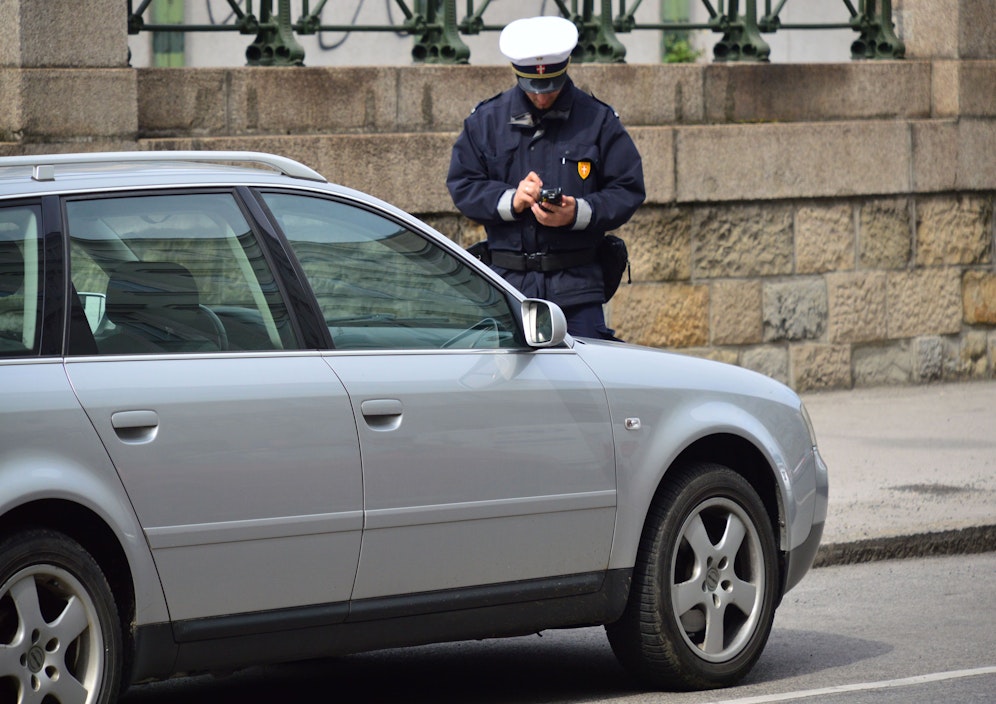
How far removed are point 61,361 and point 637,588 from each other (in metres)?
2.04

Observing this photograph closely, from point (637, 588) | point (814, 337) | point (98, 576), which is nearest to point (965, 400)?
point (814, 337)

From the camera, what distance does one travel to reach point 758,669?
6.34m

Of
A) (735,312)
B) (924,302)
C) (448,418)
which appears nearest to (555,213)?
(448,418)

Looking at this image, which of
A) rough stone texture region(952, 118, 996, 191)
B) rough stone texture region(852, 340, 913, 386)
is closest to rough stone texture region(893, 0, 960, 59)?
rough stone texture region(952, 118, 996, 191)

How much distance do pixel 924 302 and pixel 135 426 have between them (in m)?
9.02

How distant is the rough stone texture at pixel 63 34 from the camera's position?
958cm

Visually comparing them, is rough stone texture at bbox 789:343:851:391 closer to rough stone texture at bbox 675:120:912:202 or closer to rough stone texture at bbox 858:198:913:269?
rough stone texture at bbox 858:198:913:269

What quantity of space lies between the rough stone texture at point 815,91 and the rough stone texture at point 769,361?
1.51m

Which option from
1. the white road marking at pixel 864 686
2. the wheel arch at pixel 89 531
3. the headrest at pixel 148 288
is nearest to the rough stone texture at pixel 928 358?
the white road marking at pixel 864 686

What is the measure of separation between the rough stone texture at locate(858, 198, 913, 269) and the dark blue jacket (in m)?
5.42

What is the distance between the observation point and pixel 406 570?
515 centimetres

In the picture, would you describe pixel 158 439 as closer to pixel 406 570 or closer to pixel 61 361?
pixel 61 361

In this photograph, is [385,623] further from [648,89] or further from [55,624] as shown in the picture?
[648,89]

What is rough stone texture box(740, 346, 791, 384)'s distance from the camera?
1210 centimetres
